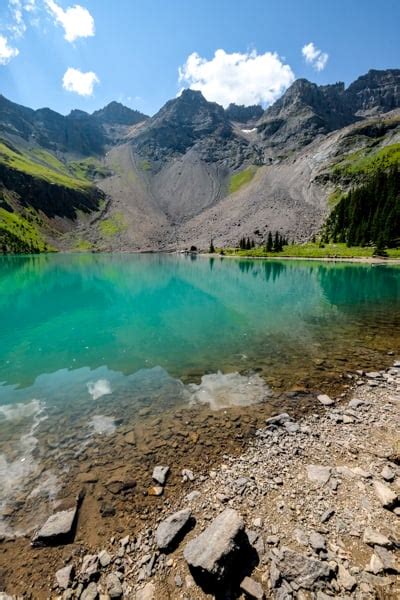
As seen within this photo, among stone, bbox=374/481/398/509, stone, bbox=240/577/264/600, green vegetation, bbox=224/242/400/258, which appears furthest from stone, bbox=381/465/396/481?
green vegetation, bbox=224/242/400/258

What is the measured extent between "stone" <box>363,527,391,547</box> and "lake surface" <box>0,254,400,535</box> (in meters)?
6.80

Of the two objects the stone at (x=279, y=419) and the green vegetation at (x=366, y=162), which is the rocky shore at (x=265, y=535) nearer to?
the stone at (x=279, y=419)

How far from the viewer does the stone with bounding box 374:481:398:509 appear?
25.5 ft

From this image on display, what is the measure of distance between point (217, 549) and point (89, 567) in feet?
10.2

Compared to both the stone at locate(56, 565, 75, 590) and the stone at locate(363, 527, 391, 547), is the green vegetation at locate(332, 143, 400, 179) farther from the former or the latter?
the stone at locate(56, 565, 75, 590)

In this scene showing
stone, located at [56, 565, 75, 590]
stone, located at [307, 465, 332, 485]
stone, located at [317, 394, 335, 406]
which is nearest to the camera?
stone, located at [56, 565, 75, 590]

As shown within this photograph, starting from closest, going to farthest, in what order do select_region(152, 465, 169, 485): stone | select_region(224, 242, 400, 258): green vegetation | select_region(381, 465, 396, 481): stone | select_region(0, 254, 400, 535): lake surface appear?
1. select_region(381, 465, 396, 481): stone
2. select_region(152, 465, 169, 485): stone
3. select_region(0, 254, 400, 535): lake surface
4. select_region(224, 242, 400, 258): green vegetation

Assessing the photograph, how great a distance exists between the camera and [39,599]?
6.32 m

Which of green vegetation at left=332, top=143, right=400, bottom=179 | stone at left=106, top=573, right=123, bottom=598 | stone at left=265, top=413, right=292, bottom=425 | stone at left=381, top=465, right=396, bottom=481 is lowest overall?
stone at left=265, top=413, right=292, bottom=425

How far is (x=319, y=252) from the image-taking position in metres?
114

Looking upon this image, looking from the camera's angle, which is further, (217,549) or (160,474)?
(160,474)

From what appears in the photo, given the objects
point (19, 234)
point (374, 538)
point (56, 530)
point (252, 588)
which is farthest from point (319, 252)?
point (19, 234)

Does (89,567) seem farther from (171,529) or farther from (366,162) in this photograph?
(366,162)

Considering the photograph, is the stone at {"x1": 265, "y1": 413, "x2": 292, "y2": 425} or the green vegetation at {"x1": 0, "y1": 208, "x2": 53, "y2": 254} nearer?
the stone at {"x1": 265, "y1": 413, "x2": 292, "y2": 425}
